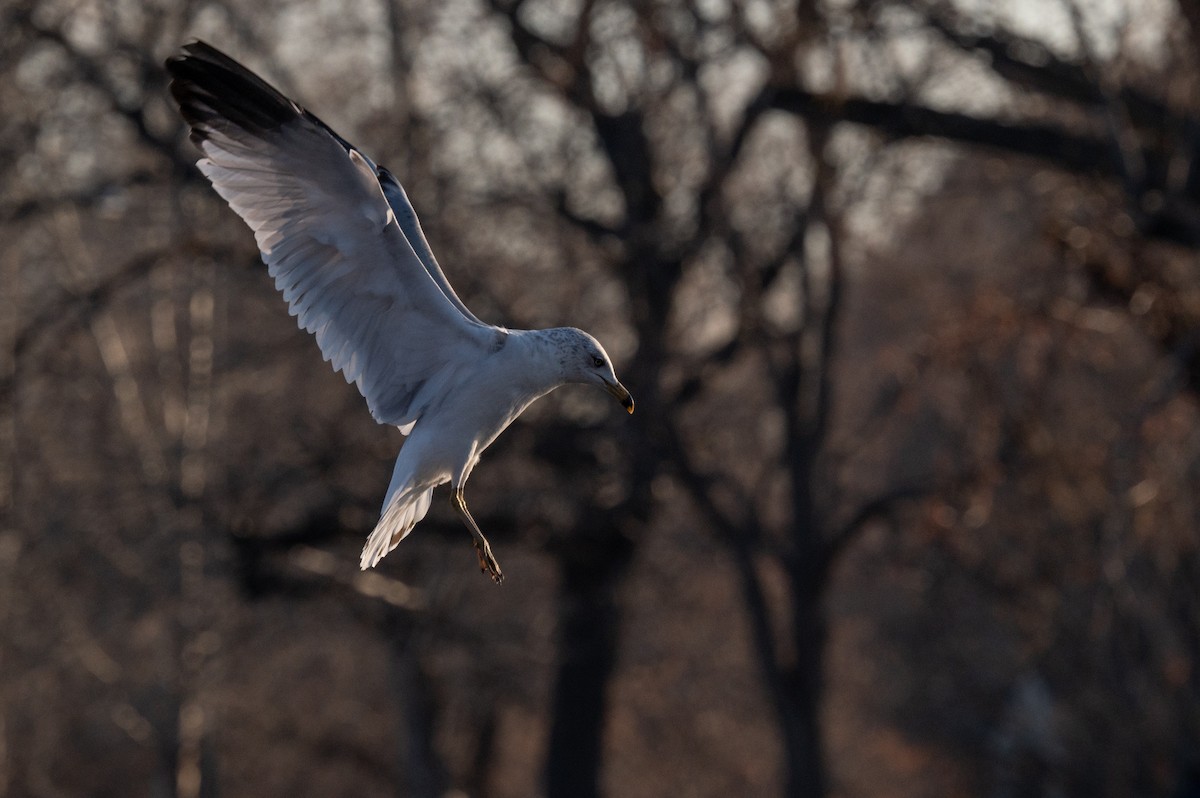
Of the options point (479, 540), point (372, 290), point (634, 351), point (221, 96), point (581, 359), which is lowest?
point (634, 351)

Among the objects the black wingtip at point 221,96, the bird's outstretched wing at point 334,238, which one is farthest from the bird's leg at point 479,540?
the black wingtip at point 221,96

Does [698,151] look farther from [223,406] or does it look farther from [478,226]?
[223,406]

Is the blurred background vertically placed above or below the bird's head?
below

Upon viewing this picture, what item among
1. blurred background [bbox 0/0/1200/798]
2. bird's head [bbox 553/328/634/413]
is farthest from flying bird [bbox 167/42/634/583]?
blurred background [bbox 0/0/1200/798]

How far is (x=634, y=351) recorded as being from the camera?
1449cm

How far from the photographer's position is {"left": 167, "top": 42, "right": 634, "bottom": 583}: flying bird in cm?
590

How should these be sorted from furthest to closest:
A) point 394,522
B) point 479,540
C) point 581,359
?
point 394,522, point 479,540, point 581,359

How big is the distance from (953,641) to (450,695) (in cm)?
593

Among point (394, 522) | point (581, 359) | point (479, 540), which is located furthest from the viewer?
point (394, 522)

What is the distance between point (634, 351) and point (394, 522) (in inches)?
329

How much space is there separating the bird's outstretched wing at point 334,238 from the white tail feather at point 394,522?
36 centimetres

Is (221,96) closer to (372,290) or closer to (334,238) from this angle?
(334,238)

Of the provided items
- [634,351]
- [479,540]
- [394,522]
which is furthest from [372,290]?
[634,351]

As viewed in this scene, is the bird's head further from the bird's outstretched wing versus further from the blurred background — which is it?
the blurred background
